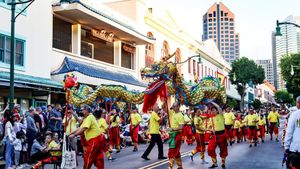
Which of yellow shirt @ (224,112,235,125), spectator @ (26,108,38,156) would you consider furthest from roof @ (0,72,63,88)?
yellow shirt @ (224,112,235,125)

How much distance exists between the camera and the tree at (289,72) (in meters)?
48.4

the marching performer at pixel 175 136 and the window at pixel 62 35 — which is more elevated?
the window at pixel 62 35

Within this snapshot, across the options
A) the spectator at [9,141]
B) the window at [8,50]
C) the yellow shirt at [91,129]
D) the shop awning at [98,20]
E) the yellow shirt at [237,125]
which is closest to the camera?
the yellow shirt at [91,129]

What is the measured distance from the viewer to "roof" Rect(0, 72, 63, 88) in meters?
18.6

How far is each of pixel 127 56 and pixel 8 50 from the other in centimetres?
1535

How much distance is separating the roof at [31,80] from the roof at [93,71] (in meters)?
1.55

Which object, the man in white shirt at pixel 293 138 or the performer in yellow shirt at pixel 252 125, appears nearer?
the man in white shirt at pixel 293 138

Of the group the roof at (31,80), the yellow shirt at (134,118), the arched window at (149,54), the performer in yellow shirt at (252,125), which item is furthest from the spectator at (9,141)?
the arched window at (149,54)

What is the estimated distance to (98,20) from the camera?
88.6 feet

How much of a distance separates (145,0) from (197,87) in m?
23.3

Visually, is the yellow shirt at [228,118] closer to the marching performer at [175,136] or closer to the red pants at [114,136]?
the red pants at [114,136]

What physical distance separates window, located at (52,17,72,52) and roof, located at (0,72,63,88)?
3460 mm

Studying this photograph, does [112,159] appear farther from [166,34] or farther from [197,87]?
[166,34]

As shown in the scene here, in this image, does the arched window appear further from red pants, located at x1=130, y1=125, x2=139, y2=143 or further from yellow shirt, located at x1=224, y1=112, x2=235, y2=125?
red pants, located at x1=130, y1=125, x2=139, y2=143
